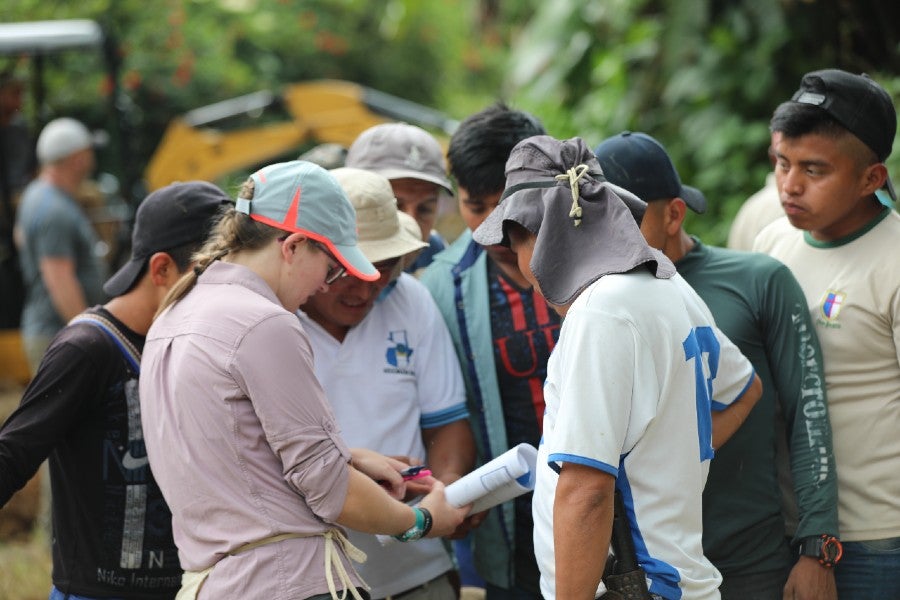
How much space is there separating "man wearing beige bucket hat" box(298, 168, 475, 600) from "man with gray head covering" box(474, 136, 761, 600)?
763 mm

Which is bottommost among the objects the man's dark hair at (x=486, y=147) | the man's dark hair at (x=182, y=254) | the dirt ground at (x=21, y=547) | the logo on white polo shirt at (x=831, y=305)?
the dirt ground at (x=21, y=547)

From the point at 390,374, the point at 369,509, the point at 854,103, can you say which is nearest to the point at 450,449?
the point at 390,374

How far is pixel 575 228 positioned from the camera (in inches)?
97.1

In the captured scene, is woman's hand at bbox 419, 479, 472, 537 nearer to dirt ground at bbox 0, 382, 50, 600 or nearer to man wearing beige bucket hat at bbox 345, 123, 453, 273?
man wearing beige bucket hat at bbox 345, 123, 453, 273

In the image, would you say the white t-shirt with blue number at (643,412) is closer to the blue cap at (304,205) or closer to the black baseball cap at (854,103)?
the blue cap at (304,205)

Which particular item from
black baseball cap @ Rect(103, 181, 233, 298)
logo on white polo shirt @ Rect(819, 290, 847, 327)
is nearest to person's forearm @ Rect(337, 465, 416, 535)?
black baseball cap @ Rect(103, 181, 233, 298)

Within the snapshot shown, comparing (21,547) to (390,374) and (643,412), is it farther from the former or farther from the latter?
(643,412)

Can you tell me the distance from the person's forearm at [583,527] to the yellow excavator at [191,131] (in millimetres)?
6595

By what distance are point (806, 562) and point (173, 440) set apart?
176cm

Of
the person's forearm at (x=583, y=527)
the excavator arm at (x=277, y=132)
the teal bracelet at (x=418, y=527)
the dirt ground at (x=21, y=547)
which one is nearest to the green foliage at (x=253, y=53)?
the excavator arm at (x=277, y=132)

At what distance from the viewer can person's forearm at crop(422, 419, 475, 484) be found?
131 inches

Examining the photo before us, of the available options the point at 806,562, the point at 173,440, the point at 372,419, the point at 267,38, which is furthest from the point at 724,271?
the point at 267,38

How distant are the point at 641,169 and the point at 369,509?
1237 millimetres

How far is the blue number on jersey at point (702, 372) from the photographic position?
249 centimetres
